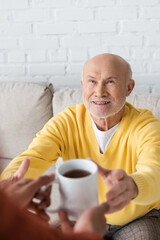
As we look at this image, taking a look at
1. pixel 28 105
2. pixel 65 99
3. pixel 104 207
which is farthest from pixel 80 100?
pixel 104 207

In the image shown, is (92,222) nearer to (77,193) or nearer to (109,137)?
(77,193)

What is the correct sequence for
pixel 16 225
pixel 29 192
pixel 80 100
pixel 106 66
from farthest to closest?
pixel 80 100
pixel 106 66
pixel 29 192
pixel 16 225

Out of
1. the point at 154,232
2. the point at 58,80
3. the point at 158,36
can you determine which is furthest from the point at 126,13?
the point at 154,232

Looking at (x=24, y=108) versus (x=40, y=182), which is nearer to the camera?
(x=40, y=182)

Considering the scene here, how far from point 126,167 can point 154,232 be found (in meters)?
0.29

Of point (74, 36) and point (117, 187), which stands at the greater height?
point (74, 36)

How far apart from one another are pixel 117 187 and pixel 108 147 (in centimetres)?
48

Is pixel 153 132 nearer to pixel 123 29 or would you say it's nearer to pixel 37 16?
pixel 123 29

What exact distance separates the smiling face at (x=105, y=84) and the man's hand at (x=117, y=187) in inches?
18.1

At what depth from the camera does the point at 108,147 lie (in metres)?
1.31

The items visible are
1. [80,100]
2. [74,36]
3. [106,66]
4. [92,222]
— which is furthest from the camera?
[74,36]

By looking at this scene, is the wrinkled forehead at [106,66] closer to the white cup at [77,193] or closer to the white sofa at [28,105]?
the white sofa at [28,105]

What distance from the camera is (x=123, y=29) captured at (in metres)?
1.87

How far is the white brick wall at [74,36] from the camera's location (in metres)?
1.84
